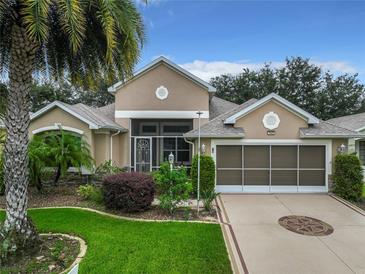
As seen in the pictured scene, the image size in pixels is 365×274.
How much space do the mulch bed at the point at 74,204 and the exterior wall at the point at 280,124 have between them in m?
5.73

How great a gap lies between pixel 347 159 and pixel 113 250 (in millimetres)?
11909

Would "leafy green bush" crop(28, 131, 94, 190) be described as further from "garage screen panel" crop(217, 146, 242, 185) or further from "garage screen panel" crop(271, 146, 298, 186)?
"garage screen panel" crop(271, 146, 298, 186)

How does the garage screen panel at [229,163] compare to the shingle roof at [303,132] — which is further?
the garage screen panel at [229,163]

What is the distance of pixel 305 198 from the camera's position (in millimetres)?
13297

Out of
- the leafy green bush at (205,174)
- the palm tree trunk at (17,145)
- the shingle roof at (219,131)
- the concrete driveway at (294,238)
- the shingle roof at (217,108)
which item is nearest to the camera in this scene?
the concrete driveway at (294,238)

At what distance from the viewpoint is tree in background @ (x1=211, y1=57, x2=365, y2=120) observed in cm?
3988

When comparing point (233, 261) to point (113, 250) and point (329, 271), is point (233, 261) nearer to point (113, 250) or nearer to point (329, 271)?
point (329, 271)

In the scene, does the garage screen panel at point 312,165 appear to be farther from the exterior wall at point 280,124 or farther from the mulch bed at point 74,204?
the mulch bed at point 74,204

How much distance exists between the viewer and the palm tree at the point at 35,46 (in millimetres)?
6148

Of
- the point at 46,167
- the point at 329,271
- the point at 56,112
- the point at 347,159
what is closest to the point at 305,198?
the point at 347,159

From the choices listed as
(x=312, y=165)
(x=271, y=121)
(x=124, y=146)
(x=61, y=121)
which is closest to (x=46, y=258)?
(x=61, y=121)

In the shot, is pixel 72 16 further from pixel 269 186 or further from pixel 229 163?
pixel 269 186

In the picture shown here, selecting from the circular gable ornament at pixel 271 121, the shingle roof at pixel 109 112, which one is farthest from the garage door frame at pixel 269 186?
the shingle roof at pixel 109 112

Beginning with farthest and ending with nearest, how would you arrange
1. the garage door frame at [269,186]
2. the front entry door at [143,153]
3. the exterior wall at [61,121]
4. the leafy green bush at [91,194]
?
the front entry door at [143,153] < the exterior wall at [61,121] < the garage door frame at [269,186] < the leafy green bush at [91,194]
